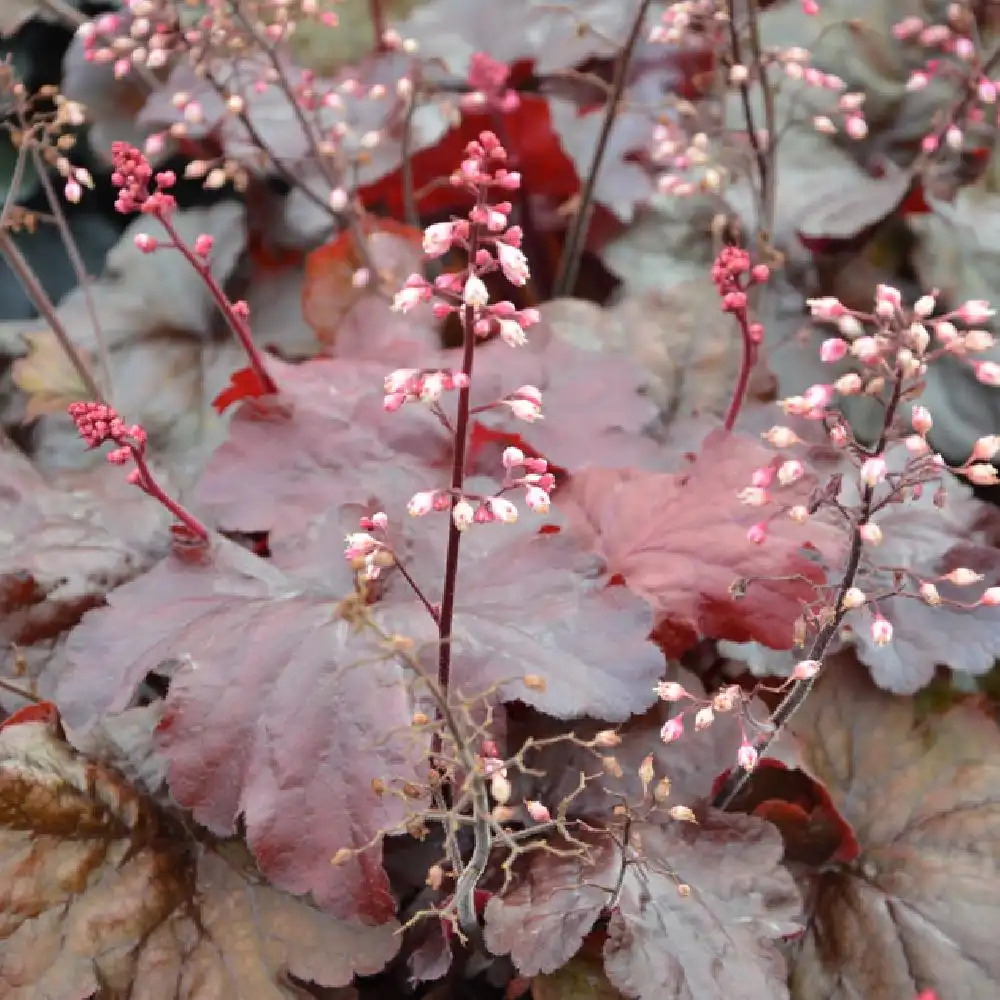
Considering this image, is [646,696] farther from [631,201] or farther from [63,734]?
[631,201]

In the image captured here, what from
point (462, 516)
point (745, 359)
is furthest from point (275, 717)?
point (745, 359)

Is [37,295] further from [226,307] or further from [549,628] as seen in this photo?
[549,628]

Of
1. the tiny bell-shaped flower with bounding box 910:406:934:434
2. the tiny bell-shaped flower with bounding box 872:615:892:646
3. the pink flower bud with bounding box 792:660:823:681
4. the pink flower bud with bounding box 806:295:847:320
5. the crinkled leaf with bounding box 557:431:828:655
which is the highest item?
the pink flower bud with bounding box 806:295:847:320

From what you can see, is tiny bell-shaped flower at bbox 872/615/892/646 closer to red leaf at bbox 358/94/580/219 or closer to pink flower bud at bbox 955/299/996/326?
pink flower bud at bbox 955/299/996/326

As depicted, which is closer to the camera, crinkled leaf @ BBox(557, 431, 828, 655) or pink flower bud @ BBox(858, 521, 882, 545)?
pink flower bud @ BBox(858, 521, 882, 545)

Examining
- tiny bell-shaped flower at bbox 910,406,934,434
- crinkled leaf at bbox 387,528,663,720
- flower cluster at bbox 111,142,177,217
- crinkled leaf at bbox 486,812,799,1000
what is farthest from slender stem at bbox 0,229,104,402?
tiny bell-shaped flower at bbox 910,406,934,434

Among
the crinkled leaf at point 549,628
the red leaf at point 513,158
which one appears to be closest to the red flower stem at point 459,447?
the crinkled leaf at point 549,628

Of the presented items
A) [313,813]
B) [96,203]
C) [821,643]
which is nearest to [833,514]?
[821,643]

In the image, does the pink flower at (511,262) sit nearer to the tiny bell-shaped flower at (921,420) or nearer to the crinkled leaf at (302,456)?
the tiny bell-shaped flower at (921,420)
